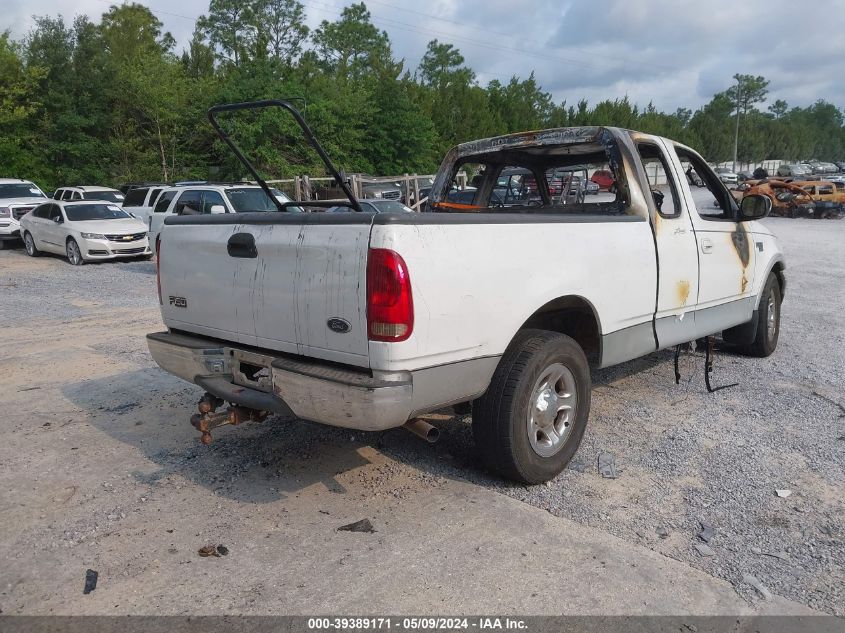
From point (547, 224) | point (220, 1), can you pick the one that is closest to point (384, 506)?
point (547, 224)

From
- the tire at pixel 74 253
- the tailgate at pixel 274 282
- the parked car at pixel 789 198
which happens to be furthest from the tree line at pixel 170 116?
the tailgate at pixel 274 282

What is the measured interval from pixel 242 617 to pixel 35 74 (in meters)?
37.6

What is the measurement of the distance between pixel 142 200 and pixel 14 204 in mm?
3963

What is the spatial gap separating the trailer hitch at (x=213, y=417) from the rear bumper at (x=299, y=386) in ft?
0.51

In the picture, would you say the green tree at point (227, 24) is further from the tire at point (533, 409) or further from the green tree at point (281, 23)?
the tire at point (533, 409)

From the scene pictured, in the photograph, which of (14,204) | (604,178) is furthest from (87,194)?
(604,178)

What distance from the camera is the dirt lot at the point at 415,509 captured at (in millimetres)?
3072

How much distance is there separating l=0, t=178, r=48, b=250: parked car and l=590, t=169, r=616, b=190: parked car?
1953 cm

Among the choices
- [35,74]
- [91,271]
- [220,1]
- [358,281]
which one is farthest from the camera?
[220,1]

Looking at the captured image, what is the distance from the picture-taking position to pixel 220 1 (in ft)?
196

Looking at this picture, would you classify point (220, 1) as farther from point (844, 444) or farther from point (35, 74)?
point (844, 444)

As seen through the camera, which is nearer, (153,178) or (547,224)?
(547,224)

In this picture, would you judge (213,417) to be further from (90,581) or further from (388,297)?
(388,297)

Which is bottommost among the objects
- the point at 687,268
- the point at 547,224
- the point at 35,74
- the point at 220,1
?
the point at 687,268
